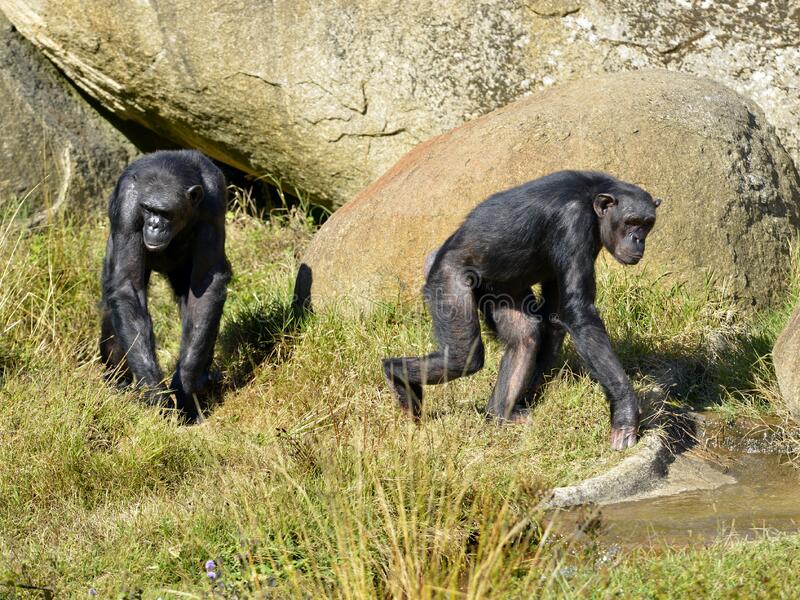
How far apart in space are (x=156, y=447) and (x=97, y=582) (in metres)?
1.26

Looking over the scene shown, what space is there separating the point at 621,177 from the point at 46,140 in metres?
4.86

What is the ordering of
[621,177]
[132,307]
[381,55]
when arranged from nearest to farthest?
1. [132,307]
2. [621,177]
3. [381,55]

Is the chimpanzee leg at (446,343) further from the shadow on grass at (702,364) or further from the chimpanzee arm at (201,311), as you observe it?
the chimpanzee arm at (201,311)

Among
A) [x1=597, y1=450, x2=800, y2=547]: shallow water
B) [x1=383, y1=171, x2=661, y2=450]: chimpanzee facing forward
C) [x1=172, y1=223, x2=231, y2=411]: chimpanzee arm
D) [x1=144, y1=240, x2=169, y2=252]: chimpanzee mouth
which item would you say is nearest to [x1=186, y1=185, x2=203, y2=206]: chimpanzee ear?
[x1=172, y1=223, x2=231, y2=411]: chimpanzee arm

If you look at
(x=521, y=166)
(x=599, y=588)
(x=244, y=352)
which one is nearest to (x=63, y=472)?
(x=244, y=352)

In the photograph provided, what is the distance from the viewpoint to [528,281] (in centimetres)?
602

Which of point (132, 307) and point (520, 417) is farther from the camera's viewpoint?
point (132, 307)

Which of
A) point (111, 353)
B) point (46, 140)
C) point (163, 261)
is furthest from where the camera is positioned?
point (46, 140)

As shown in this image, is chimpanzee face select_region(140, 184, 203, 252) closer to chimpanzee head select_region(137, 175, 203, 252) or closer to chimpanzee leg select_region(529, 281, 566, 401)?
chimpanzee head select_region(137, 175, 203, 252)

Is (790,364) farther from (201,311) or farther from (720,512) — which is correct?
(201,311)

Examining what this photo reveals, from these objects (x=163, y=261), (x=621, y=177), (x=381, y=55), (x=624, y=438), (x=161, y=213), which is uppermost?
(x=381, y=55)

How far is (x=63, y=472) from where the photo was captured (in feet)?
17.1

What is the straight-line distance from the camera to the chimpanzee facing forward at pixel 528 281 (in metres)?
5.69

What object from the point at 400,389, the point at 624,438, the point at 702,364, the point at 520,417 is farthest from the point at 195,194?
the point at 702,364
